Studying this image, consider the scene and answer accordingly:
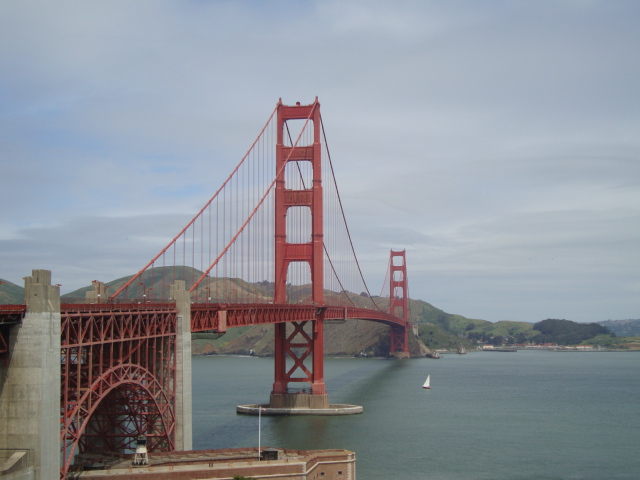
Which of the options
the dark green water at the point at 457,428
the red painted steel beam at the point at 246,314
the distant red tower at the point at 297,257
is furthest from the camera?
the distant red tower at the point at 297,257

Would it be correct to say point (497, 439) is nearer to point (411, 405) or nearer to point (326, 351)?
point (411, 405)

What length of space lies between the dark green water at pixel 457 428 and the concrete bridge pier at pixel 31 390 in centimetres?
1824

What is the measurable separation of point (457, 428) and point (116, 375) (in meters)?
30.6

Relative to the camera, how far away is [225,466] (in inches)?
1215

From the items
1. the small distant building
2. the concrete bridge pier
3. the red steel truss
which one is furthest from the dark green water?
the concrete bridge pier

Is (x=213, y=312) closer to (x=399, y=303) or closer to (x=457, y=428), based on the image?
(x=457, y=428)

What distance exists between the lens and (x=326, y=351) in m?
169

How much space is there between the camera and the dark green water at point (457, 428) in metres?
40.8

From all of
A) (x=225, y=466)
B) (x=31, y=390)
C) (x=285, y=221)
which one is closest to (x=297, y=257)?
(x=285, y=221)

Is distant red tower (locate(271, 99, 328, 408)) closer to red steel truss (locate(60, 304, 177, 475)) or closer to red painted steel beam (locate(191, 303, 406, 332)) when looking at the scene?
red painted steel beam (locate(191, 303, 406, 332))

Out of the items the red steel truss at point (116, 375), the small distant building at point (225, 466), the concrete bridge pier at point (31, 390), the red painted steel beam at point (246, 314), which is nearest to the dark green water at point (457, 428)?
the small distant building at point (225, 466)

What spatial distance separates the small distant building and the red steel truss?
155cm

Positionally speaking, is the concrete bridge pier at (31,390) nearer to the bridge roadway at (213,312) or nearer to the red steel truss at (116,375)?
the bridge roadway at (213,312)

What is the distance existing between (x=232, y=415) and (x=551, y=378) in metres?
59.4
